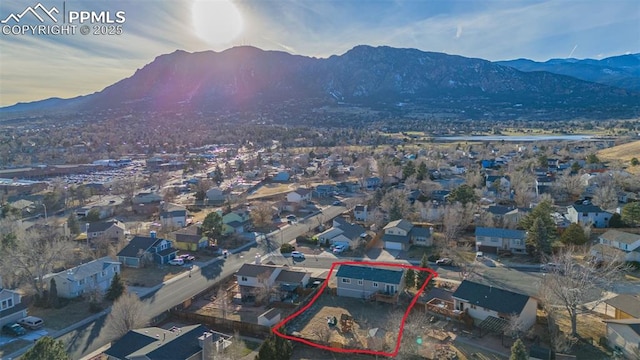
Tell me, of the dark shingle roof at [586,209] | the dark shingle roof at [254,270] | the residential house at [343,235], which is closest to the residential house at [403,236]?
the residential house at [343,235]

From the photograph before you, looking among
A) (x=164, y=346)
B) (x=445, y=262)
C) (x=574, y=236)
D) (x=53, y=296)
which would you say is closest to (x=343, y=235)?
(x=445, y=262)

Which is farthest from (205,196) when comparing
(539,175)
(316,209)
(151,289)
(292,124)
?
(292,124)

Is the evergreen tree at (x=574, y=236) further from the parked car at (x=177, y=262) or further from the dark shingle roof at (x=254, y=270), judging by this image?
the parked car at (x=177, y=262)

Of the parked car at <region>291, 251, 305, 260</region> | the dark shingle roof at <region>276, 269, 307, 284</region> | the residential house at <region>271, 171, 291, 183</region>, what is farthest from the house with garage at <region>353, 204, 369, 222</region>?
the residential house at <region>271, 171, 291, 183</region>

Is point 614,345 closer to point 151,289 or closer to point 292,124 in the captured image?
point 151,289

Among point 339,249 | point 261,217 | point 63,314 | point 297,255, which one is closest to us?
point 63,314

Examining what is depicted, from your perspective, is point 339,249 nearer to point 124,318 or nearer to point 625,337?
point 124,318
